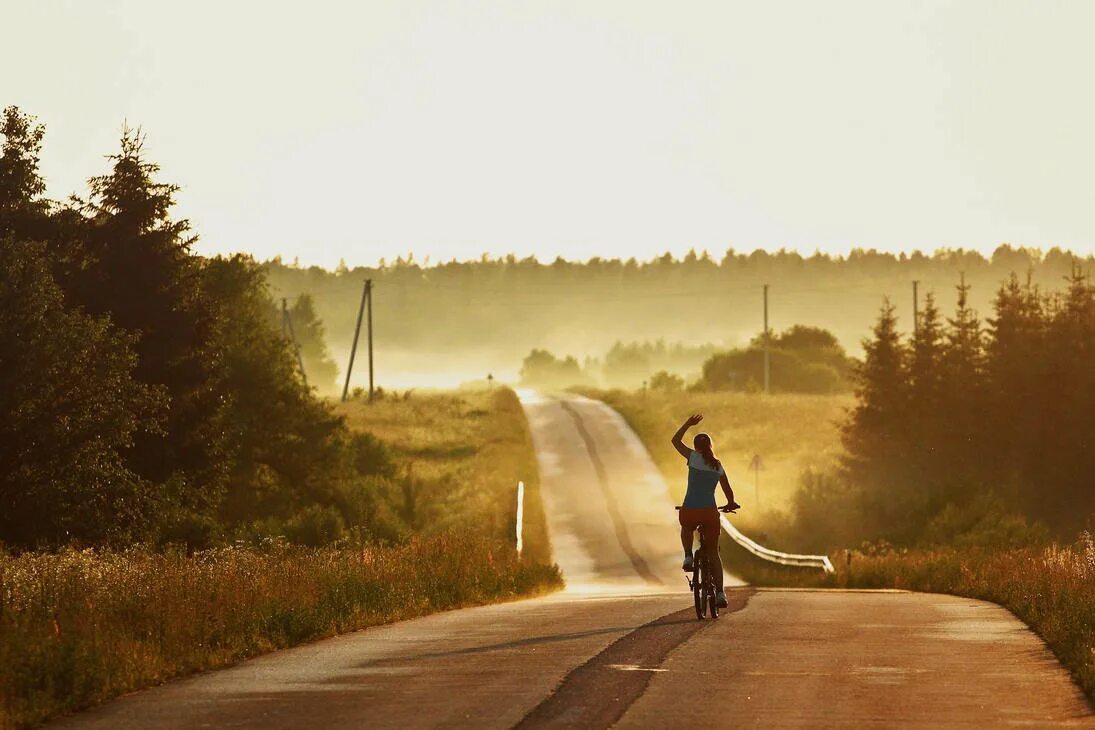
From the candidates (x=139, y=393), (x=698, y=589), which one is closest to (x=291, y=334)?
(x=139, y=393)

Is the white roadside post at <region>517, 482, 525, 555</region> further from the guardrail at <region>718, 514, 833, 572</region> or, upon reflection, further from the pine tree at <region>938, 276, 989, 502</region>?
the pine tree at <region>938, 276, 989, 502</region>

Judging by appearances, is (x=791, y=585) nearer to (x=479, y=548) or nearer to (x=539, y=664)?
(x=479, y=548)

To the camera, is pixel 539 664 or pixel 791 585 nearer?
pixel 539 664

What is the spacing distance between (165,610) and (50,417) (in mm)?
18097

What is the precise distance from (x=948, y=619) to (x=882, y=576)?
17.8 meters

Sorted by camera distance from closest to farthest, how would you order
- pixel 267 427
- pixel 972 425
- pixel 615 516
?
pixel 267 427 < pixel 972 425 < pixel 615 516

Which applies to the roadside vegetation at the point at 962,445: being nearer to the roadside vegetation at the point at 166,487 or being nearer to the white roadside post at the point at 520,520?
the white roadside post at the point at 520,520

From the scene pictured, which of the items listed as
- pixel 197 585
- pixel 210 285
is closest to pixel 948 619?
pixel 197 585

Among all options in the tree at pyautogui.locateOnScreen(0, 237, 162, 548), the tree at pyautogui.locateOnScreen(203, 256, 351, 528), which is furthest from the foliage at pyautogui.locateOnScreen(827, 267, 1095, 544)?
the tree at pyautogui.locateOnScreen(0, 237, 162, 548)

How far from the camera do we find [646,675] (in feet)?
40.1

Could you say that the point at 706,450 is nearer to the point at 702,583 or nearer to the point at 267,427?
the point at 702,583

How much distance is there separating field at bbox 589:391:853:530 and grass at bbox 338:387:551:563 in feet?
24.0

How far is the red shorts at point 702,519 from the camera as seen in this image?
1723cm

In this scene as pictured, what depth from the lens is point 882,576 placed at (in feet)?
117
